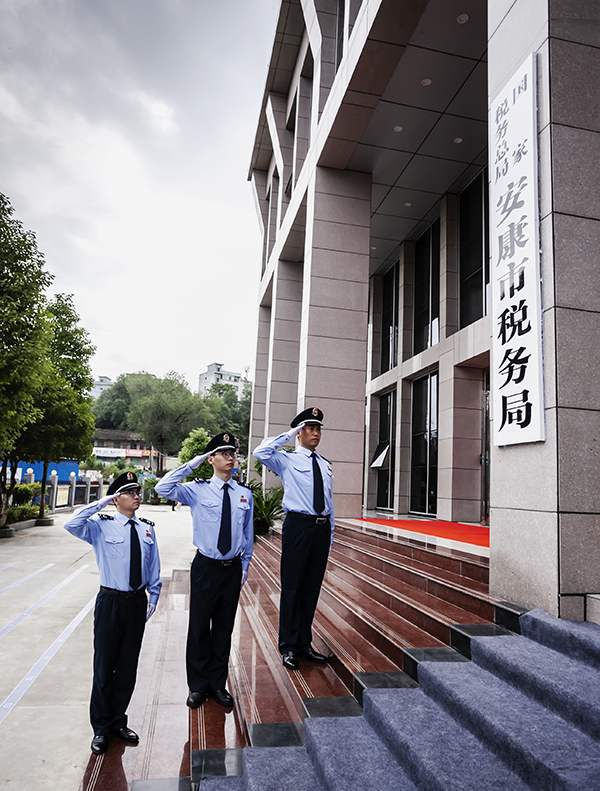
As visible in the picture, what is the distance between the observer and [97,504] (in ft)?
11.7

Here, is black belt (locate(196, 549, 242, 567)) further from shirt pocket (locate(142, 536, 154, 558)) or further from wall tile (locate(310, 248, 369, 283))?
wall tile (locate(310, 248, 369, 283))

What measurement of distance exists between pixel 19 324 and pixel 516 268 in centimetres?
1192

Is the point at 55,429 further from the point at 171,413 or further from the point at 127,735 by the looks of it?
the point at 171,413

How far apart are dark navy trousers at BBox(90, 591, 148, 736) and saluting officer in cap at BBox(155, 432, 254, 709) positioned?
42 centimetres

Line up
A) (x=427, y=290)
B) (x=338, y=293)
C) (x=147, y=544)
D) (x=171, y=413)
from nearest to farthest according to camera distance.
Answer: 1. (x=147, y=544)
2. (x=338, y=293)
3. (x=427, y=290)
4. (x=171, y=413)

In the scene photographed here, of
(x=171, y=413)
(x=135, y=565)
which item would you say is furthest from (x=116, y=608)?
(x=171, y=413)

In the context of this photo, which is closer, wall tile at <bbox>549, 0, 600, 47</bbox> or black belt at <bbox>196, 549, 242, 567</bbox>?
black belt at <bbox>196, 549, 242, 567</bbox>

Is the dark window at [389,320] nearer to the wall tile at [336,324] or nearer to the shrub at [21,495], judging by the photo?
the wall tile at [336,324]

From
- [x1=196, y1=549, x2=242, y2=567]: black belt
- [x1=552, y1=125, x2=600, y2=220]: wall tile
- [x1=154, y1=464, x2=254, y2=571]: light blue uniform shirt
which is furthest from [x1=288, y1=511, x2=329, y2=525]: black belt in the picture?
[x1=552, y1=125, x2=600, y2=220]: wall tile

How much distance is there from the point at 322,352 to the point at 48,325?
7.16 m

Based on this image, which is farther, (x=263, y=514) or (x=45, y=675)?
(x=263, y=514)

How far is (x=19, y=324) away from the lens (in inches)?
501

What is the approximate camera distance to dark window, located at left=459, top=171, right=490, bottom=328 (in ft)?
39.7

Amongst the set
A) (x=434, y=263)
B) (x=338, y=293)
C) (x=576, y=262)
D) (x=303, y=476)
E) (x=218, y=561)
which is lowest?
(x=218, y=561)
